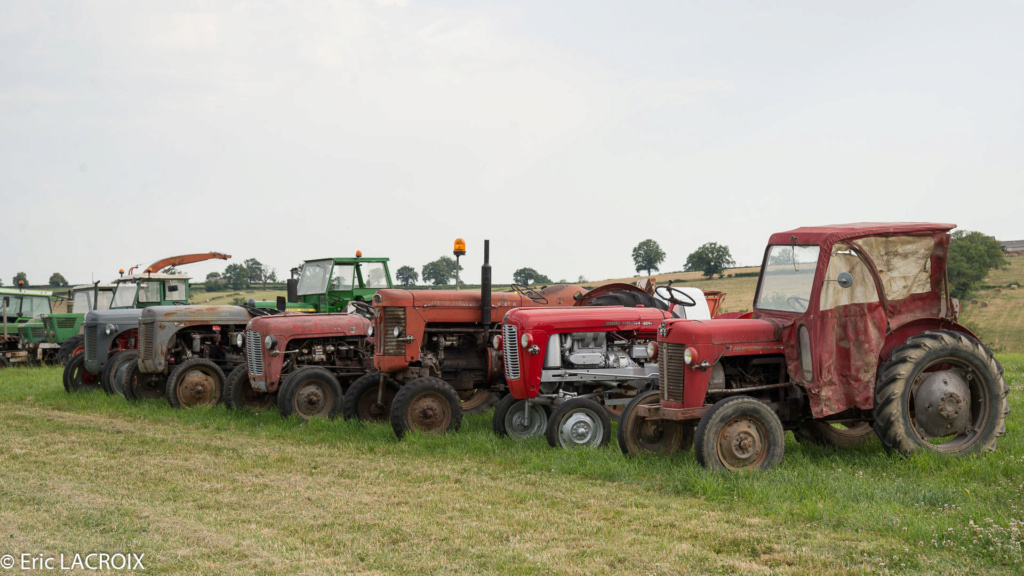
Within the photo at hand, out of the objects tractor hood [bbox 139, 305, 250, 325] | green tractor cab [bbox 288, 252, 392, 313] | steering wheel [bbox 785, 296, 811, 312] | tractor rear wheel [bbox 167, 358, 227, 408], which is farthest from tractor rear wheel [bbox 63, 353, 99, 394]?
steering wheel [bbox 785, 296, 811, 312]

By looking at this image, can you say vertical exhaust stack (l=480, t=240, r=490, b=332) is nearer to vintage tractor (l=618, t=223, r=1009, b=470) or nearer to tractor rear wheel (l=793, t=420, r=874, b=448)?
vintage tractor (l=618, t=223, r=1009, b=470)

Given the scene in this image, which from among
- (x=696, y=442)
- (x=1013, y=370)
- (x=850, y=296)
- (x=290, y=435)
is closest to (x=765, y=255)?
(x=850, y=296)

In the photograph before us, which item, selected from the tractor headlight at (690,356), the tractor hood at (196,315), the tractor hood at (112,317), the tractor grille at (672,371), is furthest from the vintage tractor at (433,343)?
the tractor hood at (112,317)

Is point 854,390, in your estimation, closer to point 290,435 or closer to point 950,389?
point 950,389

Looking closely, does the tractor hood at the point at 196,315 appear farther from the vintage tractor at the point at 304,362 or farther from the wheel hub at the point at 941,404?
the wheel hub at the point at 941,404

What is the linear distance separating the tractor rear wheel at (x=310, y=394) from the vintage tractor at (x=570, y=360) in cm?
245

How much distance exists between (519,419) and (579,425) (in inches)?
30.8

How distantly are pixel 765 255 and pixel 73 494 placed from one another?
17.4 ft

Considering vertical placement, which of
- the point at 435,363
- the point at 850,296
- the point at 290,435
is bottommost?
the point at 290,435

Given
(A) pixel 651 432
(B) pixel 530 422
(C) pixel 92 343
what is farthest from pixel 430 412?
(C) pixel 92 343

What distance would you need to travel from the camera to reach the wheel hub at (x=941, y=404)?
6.18m

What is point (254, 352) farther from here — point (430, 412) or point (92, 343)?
point (92, 343)

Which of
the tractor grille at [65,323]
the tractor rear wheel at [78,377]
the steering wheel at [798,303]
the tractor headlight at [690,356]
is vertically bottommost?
the tractor rear wheel at [78,377]

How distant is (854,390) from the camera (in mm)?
6023
